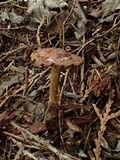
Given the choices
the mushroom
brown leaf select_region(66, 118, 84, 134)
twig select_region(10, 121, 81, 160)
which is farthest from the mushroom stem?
twig select_region(10, 121, 81, 160)

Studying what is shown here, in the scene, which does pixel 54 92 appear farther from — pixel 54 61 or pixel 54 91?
pixel 54 61

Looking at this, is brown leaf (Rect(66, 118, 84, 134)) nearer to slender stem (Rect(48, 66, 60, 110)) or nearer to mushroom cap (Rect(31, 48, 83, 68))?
slender stem (Rect(48, 66, 60, 110))

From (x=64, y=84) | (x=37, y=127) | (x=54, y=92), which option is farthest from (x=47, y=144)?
(x=64, y=84)

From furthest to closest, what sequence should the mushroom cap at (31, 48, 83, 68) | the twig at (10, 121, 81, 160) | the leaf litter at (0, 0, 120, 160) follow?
the leaf litter at (0, 0, 120, 160) → the twig at (10, 121, 81, 160) → the mushroom cap at (31, 48, 83, 68)

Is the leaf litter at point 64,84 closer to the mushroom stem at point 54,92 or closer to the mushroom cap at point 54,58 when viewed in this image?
the mushroom stem at point 54,92

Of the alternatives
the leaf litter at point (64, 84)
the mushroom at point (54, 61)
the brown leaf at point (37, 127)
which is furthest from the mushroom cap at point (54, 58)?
the brown leaf at point (37, 127)

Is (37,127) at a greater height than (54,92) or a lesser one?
lesser
